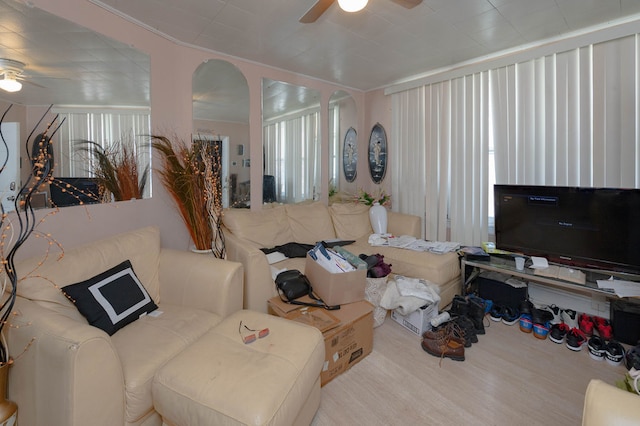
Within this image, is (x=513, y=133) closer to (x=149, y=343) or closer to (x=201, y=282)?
(x=201, y=282)

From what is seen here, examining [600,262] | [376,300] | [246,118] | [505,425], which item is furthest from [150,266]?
[600,262]

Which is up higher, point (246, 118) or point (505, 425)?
point (246, 118)

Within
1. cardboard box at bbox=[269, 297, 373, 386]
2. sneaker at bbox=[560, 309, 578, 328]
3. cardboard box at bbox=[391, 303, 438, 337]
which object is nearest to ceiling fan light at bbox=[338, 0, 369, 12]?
cardboard box at bbox=[269, 297, 373, 386]

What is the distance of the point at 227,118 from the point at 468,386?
3004mm

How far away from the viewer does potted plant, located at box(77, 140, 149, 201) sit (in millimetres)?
2074

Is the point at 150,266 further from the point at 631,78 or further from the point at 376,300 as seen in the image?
the point at 631,78

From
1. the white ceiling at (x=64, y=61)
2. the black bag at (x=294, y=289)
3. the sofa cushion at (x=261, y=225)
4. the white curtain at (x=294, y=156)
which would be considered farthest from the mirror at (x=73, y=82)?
the black bag at (x=294, y=289)

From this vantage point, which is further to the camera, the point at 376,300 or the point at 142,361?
the point at 376,300

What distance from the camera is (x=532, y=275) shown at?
2473 mm

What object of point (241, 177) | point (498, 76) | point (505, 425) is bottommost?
point (505, 425)

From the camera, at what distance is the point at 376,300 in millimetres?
2389

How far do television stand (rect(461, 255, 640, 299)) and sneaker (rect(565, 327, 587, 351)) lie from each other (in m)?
0.32

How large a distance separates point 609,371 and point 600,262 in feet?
2.56

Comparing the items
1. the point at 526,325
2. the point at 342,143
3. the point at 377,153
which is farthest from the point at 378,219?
the point at 526,325
